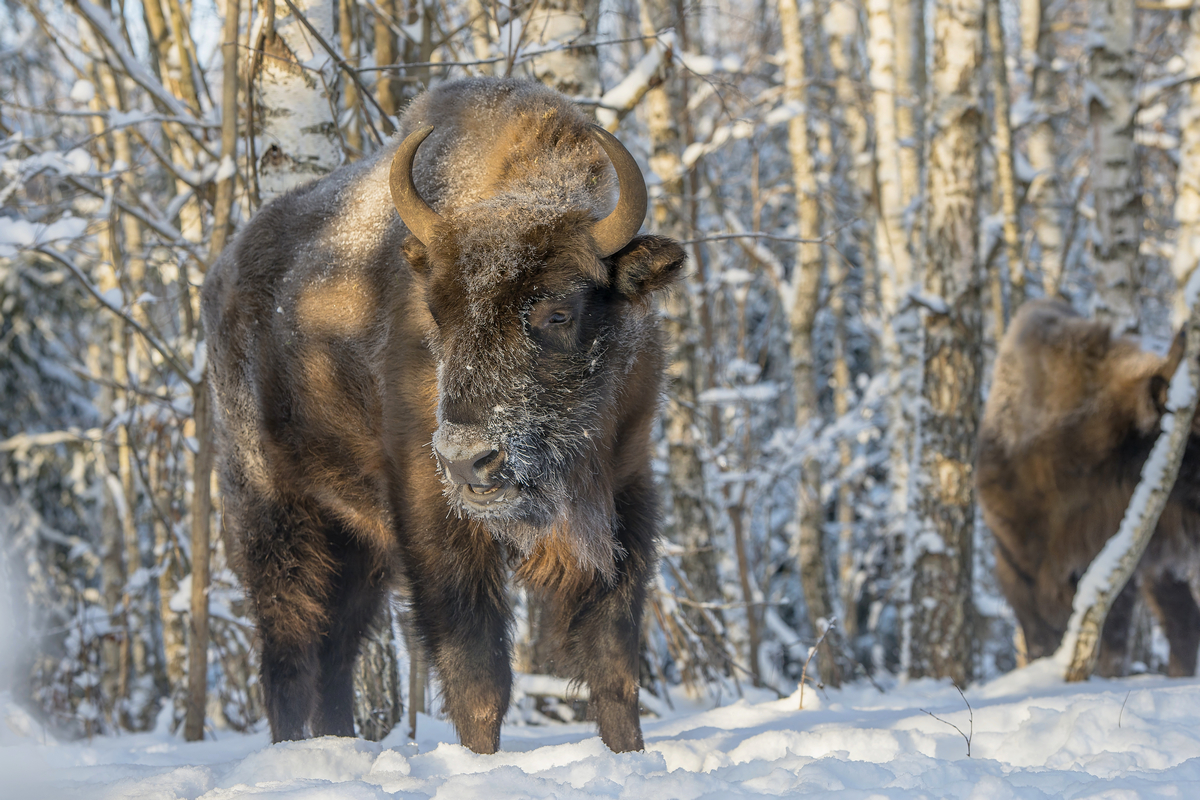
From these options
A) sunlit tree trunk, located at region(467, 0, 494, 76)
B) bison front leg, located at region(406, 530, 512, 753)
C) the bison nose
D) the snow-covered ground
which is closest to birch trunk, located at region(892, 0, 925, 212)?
sunlit tree trunk, located at region(467, 0, 494, 76)

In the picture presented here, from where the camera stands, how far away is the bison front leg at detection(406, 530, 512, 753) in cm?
292

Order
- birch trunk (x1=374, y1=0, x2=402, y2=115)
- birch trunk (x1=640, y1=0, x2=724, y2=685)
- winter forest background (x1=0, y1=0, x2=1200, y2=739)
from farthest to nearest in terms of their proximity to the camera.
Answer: birch trunk (x1=640, y1=0, x2=724, y2=685), birch trunk (x1=374, y1=0, x2=402, y2=115), winter forest background (x1=0, y1=0, x2=1200, y2=739)

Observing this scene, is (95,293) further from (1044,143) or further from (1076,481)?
(1044,143)

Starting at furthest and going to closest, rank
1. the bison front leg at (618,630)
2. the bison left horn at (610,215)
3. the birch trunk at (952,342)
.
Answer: the birch trunk at (952,342) < the bison front leg at (618,630) < the bison left horn at (610,215)

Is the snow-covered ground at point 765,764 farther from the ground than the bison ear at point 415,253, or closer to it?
closer to it

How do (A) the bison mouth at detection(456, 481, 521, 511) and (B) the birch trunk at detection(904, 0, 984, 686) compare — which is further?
(B) the birch trunk at detection(904, 0, 984, 686)

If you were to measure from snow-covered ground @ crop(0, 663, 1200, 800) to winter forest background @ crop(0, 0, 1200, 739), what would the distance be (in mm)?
450

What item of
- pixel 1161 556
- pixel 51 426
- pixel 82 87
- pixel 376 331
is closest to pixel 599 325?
pixel 376 331

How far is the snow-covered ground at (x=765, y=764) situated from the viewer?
2.08 metres

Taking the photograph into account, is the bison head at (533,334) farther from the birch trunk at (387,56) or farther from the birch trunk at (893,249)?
the birch trunk at (893,249)

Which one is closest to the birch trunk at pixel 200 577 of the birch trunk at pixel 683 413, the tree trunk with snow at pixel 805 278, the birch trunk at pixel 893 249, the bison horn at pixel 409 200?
the bison horn at pixel 409 200

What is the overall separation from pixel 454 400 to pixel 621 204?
2.57 ft

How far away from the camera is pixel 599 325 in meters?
3.01

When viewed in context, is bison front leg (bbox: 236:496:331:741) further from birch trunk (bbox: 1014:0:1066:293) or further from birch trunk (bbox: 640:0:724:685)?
birch trunk (bbox: 1014:0:1066:293)
